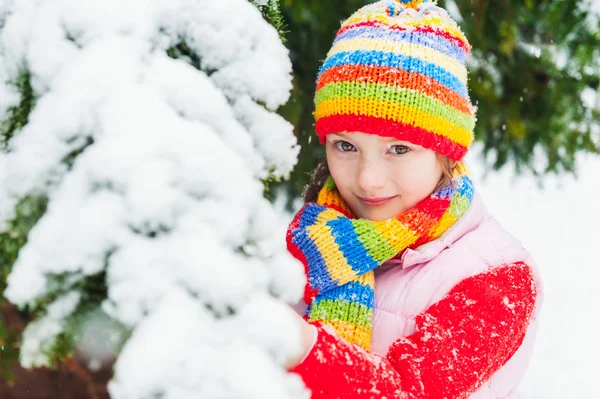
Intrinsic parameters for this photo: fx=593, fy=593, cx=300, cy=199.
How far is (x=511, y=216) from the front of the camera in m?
4.89

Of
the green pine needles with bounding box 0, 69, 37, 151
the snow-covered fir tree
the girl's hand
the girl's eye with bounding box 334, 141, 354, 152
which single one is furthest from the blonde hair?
the green pine needles with bounding box 0, 69, 37, 151

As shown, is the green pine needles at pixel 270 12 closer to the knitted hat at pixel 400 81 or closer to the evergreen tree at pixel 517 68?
the knitted hat at pixel 400 81

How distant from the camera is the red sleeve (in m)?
1.02

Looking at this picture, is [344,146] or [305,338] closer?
[305,338]

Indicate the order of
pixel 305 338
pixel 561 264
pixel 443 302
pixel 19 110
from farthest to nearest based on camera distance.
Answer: pixel 561 264
pixel 443 302
pixel 305 338
pixel 19 110

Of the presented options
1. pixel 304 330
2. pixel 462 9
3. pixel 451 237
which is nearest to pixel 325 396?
pixel 304 330

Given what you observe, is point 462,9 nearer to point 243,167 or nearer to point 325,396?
point 325,396

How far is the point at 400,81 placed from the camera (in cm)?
144

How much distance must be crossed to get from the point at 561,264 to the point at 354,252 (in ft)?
10.7

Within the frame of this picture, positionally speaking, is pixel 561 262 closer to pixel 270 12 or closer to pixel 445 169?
pixel 445 169

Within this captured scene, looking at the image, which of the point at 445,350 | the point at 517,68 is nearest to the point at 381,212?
the point at 445,350

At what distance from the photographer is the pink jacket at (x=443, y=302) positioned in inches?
47.6

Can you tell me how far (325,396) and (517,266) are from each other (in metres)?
0.70

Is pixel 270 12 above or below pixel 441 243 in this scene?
above
